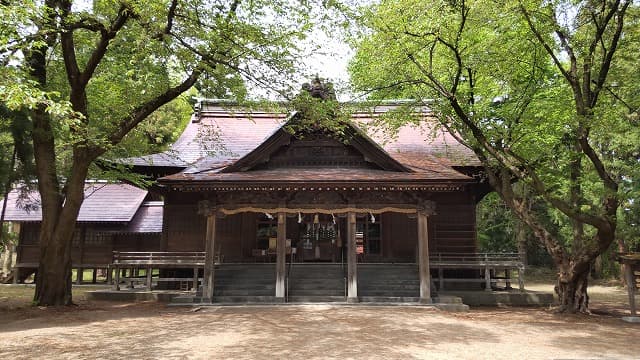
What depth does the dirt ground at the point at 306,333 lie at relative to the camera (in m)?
7.56

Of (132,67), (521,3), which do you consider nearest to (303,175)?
(132,67)

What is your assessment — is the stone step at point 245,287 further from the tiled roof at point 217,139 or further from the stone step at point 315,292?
the tiled roof at point 217,139

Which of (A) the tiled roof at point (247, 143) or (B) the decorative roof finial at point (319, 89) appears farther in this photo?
(A) the tiled roof at point (247, 143)

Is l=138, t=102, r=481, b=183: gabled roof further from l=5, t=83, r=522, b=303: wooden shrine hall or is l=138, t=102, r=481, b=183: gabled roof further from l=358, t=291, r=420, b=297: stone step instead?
l=358, t=291, r=420, b=297: stone step

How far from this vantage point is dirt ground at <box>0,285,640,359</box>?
24.8ft

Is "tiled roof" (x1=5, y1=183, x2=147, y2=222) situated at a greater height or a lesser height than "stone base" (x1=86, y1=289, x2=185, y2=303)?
greater

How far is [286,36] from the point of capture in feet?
38.7

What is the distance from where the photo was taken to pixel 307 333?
9.13 m

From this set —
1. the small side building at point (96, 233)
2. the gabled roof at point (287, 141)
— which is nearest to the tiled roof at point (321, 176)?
the gabled roof at point (287, 141)

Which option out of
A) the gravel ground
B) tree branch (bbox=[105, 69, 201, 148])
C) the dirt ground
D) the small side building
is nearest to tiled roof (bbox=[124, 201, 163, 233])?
the small side building

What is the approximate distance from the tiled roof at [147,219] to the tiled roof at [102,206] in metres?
0.48

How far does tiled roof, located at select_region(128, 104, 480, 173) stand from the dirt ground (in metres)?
5.14

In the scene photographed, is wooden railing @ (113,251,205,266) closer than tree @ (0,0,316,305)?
No

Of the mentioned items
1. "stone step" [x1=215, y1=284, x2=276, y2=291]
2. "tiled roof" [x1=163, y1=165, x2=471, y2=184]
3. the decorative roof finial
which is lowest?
"stone step" [x1=215, y1=284, x2=276, y2=291]
